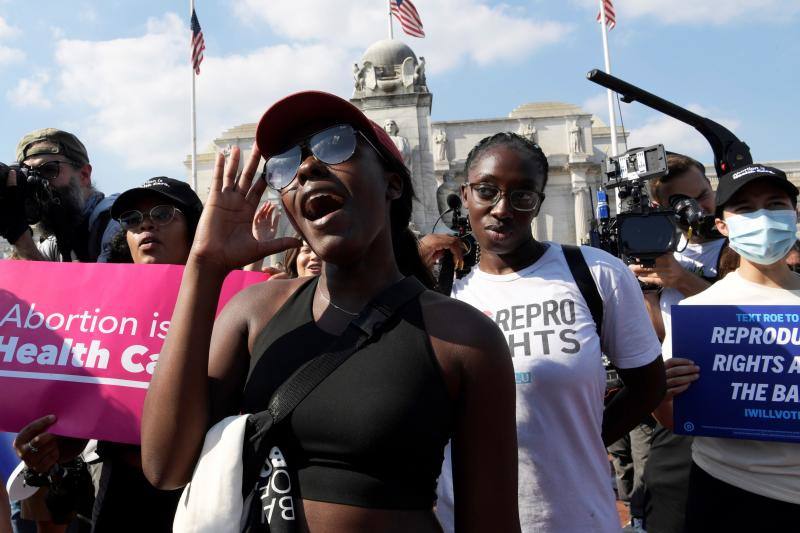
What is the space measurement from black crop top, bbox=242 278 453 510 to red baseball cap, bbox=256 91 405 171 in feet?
1.62

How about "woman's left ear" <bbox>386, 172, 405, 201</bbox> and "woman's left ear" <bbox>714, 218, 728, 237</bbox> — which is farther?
"woman's left ear" <bbox>714, 218, 728, 237</bbox>

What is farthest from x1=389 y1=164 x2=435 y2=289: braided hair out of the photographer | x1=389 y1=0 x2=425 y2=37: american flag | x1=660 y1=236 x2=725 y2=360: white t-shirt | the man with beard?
x1=389 y1=0 x2=425 y2=37: american flag

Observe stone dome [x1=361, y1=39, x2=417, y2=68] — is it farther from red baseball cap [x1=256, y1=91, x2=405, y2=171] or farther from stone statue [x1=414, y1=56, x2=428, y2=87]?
red baseball cap [x1=256, y1=91, x2=405, y2=171]

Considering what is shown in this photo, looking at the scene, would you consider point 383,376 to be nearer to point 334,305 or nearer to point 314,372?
point 314,372

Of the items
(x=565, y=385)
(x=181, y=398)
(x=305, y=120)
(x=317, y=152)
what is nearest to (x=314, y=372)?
(x=181, y=398)

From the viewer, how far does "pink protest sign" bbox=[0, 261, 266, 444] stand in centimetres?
265

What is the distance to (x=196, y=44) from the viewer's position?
25.1m

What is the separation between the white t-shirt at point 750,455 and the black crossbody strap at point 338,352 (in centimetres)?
187

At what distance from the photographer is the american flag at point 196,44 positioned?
24734mm

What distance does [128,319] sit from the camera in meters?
2.80

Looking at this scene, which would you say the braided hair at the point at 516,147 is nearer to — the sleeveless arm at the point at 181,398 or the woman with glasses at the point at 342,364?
the woman with glasses at the point at 342,364

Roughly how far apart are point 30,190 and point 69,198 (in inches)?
21.6

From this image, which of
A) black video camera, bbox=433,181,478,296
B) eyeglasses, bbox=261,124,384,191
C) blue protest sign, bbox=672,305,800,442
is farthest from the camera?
black video camera, bbox=433,181,478,296

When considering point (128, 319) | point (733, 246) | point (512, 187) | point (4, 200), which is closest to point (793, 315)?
point (733, 246)
